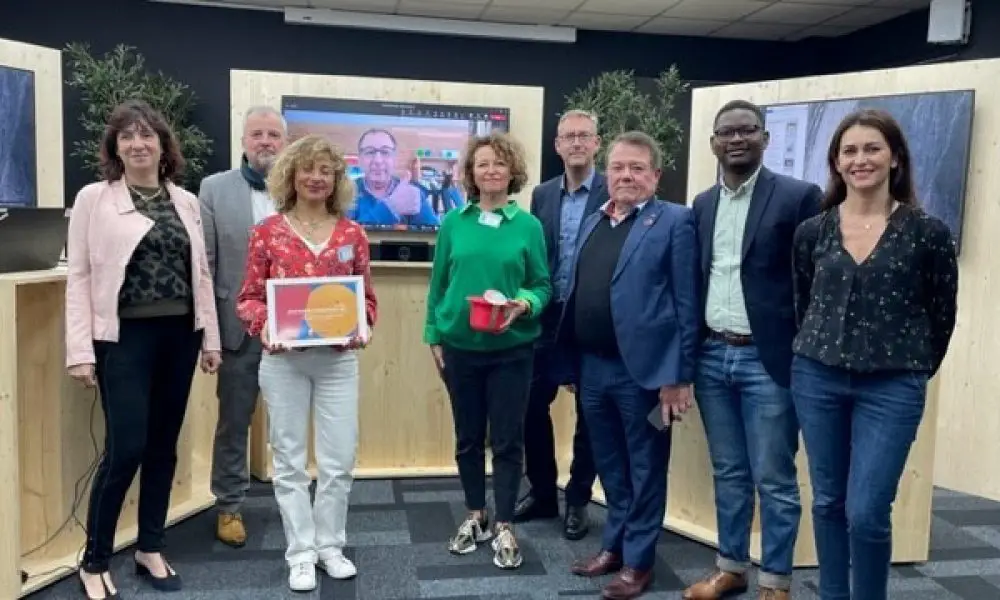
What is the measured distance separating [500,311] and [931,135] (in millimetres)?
2814

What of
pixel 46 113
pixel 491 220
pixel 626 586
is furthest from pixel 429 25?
pixel 626 586

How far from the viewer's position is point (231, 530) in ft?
10.3

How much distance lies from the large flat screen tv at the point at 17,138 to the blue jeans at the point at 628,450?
3.09m

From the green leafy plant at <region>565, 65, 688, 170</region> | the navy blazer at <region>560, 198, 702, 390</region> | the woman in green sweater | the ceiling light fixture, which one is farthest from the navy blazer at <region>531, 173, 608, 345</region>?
the ceiling light fixture

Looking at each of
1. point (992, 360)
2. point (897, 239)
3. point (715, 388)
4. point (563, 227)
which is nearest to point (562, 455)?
point (563, 227)

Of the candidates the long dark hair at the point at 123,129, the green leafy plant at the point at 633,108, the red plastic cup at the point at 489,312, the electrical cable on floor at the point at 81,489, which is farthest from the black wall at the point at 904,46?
the electrical cable on floor at the point at 81,489

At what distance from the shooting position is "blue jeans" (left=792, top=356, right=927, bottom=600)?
197 centimetres

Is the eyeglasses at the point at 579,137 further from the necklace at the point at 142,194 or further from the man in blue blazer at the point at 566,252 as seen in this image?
the necklace at the point at 142,194

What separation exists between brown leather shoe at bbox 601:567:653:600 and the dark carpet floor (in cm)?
7

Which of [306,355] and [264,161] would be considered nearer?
[306,355]

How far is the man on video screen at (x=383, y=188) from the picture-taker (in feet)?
15.0

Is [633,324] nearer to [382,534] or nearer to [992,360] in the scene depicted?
[382,534]

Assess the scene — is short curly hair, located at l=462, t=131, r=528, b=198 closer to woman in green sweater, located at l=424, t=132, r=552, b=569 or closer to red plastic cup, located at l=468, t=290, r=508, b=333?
woman in green sweater, located at l=424, t=132, r=552, b=569

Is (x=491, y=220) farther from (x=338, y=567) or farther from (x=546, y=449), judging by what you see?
(x=338, y=567)
